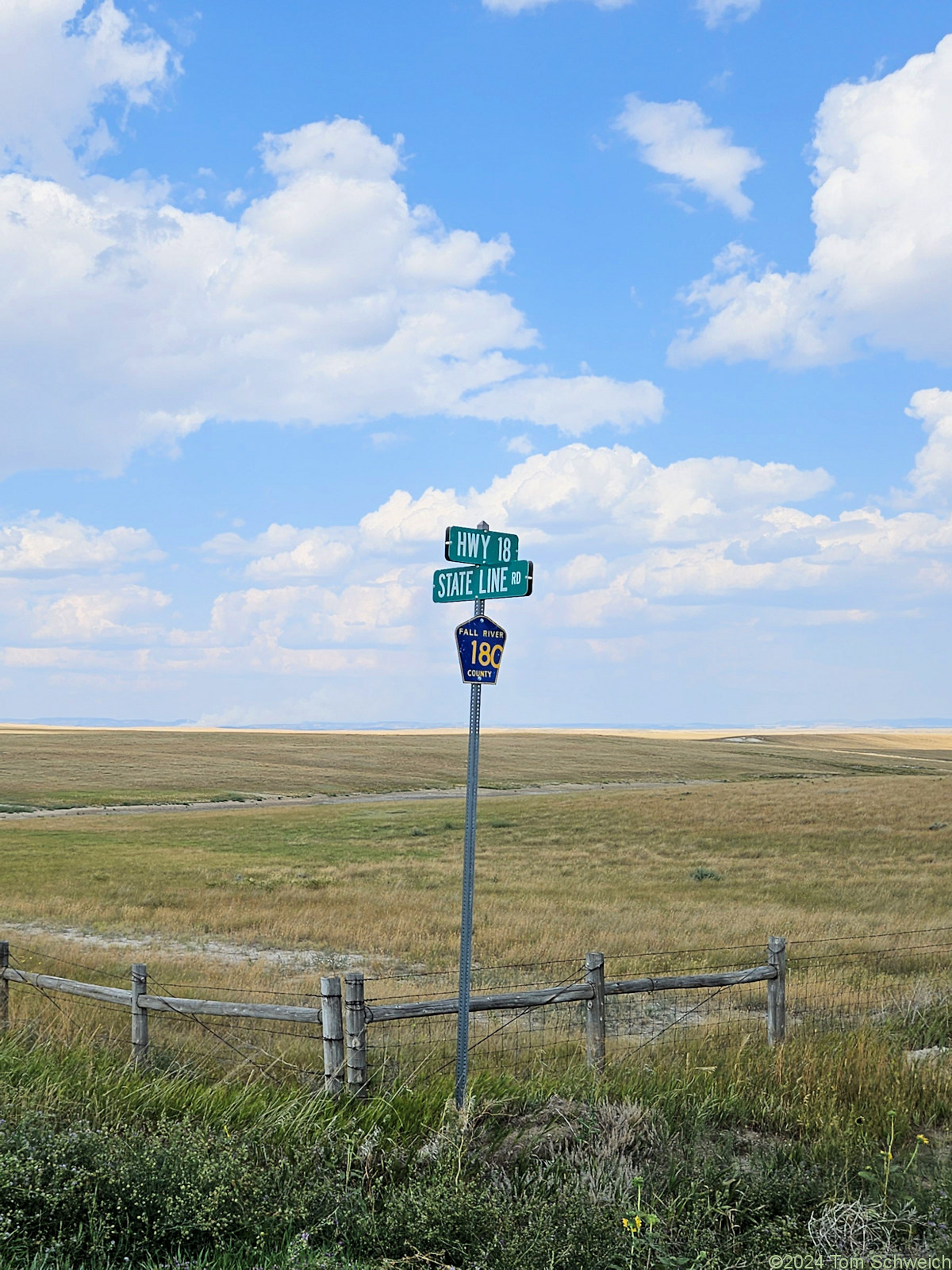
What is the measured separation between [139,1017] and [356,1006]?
2.56 m

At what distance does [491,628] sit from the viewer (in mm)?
6938

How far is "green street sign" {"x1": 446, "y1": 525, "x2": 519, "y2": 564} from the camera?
22.2 feet

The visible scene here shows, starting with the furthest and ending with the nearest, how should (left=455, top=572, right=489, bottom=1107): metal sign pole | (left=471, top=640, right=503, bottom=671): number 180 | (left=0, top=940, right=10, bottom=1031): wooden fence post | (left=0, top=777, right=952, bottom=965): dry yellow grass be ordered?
(left=0, top=777, right=952, bottom=965): dry yellow grass
(left=0, top=940, right=10, bottom=1031): wooden fence post
(left=471, top=640, right=503, bottom=671): number 180
(left=455, top=572, right=489, bottom=1107): metal sign pole

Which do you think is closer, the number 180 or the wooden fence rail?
the number 180

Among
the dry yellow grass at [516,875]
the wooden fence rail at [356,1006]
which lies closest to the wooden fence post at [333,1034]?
the wooden fence rail at [356,1006]

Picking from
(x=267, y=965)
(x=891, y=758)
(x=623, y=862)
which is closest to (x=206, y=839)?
(x=623, y=862)

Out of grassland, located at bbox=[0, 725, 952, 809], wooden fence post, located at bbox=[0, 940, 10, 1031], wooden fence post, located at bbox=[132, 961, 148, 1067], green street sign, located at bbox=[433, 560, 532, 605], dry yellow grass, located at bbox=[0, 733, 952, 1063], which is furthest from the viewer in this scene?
grassland, located at bbox=[0, 725, 952, 809]

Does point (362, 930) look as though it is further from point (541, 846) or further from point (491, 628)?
point (541, 846)

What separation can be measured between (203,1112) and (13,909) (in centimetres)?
1588

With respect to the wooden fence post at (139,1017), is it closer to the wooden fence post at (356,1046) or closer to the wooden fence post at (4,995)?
the wooden fence post at (4,995)

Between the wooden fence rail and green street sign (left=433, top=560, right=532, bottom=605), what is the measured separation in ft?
9.13

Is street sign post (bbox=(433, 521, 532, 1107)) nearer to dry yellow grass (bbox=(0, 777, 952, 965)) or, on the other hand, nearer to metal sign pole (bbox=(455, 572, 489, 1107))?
metal sign pole (bbox=(455, 572, 489, 1107))

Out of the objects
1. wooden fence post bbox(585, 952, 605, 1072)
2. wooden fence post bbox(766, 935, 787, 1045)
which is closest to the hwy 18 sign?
wooden fence post bbox(585, 952, 605, 1072)

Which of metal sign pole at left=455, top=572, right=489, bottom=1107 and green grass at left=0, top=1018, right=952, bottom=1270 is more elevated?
metal sign pole at left=455, top=572, right=489, bottom=1107
